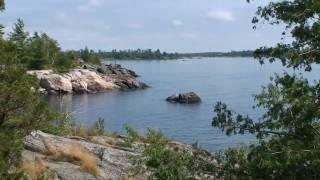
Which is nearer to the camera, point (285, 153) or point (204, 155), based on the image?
point (285, 153)

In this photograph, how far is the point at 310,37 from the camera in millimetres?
6668

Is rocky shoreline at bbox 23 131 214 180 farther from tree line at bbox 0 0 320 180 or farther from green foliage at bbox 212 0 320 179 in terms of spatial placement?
green foliage at bbox 212 0 320 179

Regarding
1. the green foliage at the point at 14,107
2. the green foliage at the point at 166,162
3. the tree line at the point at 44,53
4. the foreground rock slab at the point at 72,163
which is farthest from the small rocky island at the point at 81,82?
the green foliage at the point at 166,162

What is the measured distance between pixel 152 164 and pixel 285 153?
1953mm

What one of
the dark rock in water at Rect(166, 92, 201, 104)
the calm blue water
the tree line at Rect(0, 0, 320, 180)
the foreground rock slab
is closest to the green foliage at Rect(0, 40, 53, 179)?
the tree line at Rect(0, 0, 320, 180)

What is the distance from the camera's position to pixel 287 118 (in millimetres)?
7324

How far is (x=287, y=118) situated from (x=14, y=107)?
447 cm

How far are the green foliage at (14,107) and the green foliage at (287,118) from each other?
Answer: 325cm

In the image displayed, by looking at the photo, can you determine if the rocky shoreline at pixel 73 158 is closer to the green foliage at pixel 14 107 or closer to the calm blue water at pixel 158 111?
the green foliage at pixel 14 107

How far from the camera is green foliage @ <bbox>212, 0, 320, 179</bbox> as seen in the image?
20.7 ft

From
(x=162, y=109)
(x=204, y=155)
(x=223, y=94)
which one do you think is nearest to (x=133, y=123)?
(x=162, y=109)

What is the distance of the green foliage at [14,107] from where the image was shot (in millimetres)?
8852

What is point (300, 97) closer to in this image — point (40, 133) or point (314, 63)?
point (314, 63)

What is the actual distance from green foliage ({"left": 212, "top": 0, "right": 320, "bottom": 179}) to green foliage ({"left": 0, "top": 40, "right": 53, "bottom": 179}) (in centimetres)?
325
